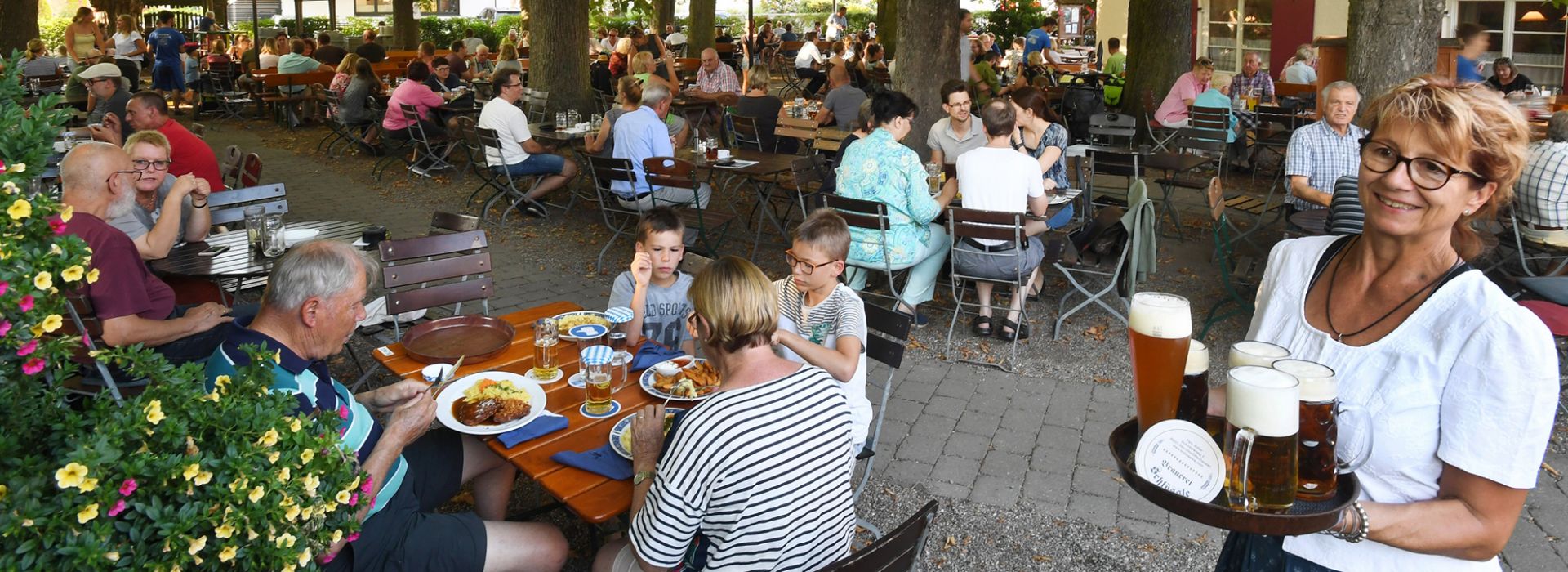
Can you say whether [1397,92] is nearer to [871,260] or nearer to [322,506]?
[322,506]

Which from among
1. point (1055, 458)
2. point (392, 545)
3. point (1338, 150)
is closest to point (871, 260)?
point (1055, 458)

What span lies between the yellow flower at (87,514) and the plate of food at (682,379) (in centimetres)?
168

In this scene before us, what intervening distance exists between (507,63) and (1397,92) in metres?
Answer: 14.7

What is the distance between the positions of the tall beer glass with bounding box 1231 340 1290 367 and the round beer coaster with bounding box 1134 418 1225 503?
109 mm

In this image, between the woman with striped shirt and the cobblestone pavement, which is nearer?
the woman with striped shirt

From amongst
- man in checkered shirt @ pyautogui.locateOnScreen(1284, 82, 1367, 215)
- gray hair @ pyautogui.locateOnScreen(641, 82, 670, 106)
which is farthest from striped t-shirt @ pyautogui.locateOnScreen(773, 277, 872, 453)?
gray hair @ pyautogui.locateOnScreen(641, 82, 670, 106)

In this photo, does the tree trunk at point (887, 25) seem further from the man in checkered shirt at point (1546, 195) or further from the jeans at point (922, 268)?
the man in checkered shirt at point (1546, 195)

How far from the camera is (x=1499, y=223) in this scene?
279 inches

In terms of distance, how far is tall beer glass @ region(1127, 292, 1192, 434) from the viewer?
5.14 feet

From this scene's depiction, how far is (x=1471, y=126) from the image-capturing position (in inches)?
59.3

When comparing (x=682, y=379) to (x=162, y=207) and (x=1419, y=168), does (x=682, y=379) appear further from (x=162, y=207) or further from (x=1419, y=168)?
(x=162, y=207)

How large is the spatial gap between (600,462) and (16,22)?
1973 cm

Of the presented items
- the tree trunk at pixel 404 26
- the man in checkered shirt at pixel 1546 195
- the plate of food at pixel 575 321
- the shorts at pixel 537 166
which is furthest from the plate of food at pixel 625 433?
the tree trunk at pixel 404 26

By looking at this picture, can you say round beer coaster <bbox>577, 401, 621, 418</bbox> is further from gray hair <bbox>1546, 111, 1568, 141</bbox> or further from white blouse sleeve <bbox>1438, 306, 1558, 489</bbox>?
gray hair <bbox>1546, 111, 1568, 141</bbox>
